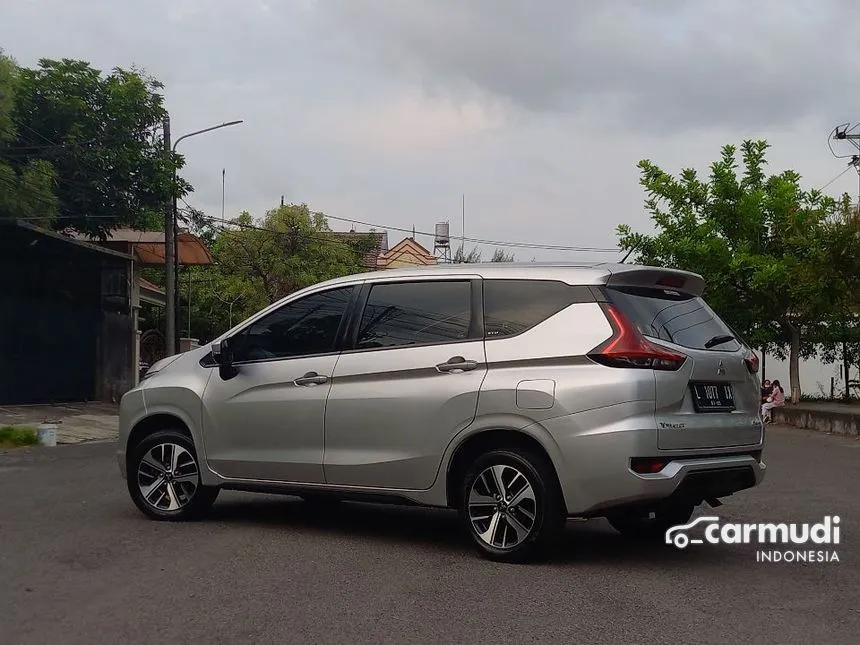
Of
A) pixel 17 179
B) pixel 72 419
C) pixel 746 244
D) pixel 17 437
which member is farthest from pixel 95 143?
pixel 746 244

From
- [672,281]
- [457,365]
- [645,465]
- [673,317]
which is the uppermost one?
[672,281]

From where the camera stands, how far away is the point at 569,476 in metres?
6.11

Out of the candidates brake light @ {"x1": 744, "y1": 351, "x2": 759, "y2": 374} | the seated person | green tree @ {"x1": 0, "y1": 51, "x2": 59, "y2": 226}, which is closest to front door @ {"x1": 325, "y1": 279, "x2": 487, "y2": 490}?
brake light @ {"x1": 744, "y1": 351, "x2": 759, "y2": 374}

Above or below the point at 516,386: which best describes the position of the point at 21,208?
above

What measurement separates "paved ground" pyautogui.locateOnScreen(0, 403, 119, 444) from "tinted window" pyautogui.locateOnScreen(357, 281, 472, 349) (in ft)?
41.1

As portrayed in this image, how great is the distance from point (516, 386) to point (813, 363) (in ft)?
90.4

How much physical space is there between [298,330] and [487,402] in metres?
1.79

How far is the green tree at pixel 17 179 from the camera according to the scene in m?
21.3

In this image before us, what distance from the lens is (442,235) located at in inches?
1866

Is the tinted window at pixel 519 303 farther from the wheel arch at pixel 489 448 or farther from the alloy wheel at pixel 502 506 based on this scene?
the alloy wheel at pixel 502 506

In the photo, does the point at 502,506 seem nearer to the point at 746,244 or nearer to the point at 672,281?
the point at 672,281

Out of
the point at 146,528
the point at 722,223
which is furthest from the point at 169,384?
the point at 722,223

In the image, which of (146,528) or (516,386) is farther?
(146,528)

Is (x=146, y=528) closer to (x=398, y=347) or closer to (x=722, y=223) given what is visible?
(x=398, y=347)
